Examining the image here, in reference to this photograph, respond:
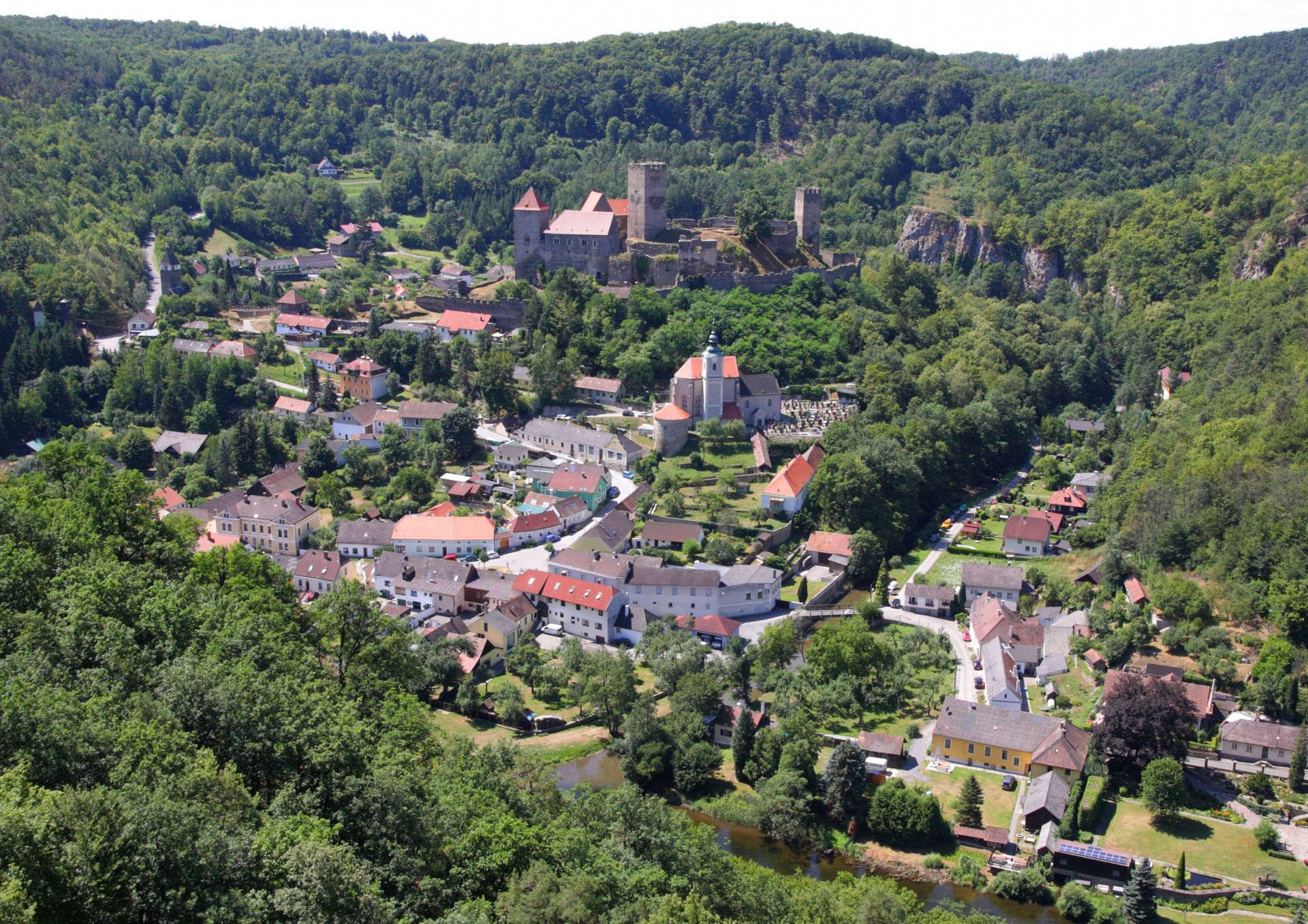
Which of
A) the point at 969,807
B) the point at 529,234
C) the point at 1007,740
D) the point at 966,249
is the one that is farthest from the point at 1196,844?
the point at 966,249

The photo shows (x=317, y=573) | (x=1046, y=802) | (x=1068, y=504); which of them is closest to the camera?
(x=1046, y=802)

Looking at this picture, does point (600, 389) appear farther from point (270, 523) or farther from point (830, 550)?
point (270, 523)

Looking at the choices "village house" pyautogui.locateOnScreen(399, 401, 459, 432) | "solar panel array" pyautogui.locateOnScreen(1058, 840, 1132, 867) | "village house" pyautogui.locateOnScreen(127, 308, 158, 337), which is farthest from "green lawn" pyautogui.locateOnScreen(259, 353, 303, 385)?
"solar panel array" pyautogui.locateOnScreen(1058, 840, 1132, 867)

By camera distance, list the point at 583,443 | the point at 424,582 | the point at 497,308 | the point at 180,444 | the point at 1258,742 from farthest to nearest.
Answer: the point at 497,308 → the point at 180,444 → the point at 583,443 → the point at 424,582 → the point at 1258,742

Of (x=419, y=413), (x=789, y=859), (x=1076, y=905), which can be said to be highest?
(x=419, y=413)

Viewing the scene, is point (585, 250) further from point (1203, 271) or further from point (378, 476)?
point (1203, 271)

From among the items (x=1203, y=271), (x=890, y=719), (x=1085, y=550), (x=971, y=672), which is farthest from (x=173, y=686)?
(x=1203, y=271)

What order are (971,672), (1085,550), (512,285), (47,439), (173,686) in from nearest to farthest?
(173,686)
(971,672)
(1085,550)
(47,439)
(512,285)
